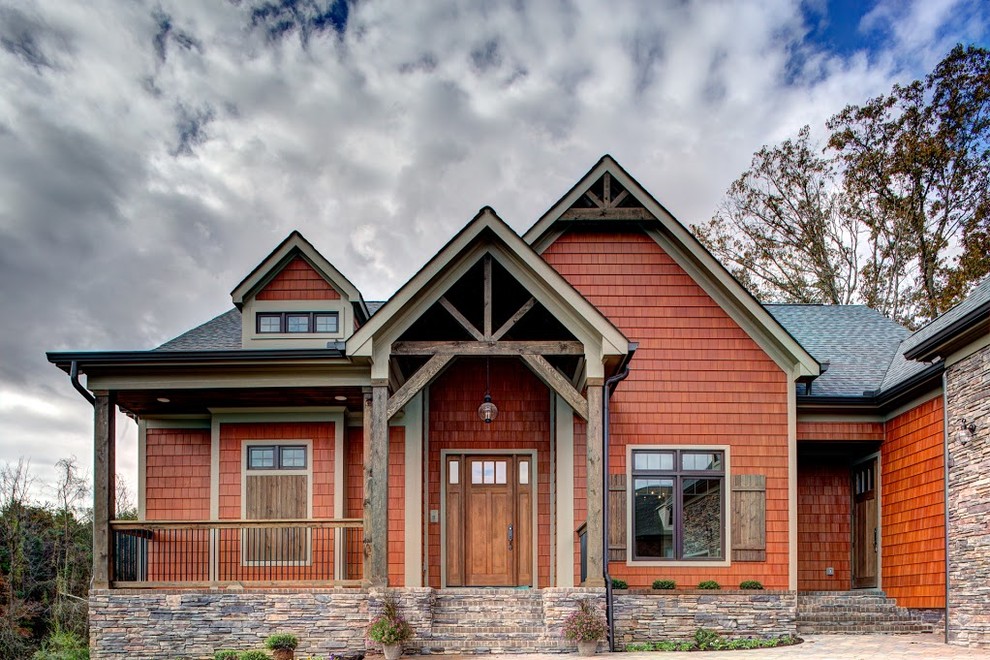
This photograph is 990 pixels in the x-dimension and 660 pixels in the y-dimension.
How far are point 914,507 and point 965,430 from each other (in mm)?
2125

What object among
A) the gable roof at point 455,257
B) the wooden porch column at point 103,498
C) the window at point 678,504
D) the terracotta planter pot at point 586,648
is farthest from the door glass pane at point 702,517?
the wooden porch column at point 103,498

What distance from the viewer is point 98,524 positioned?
12.0 m

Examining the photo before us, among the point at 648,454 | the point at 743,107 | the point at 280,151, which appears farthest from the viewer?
the point at 743,107

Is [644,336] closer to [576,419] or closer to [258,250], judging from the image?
[576,419]

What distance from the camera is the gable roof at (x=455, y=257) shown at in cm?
→ 1130

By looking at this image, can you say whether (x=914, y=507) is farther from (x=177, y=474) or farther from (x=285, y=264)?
(x=177, y=474)

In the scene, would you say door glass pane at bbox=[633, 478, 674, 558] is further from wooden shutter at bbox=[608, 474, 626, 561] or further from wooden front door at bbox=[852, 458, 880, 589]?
wooden front door at bbox=[852, 458, 880, 589]

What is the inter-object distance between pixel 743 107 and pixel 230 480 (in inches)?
548

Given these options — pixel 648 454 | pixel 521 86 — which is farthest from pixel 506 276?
pixel 521 86

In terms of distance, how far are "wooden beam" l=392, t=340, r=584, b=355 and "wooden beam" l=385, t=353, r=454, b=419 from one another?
0.14m

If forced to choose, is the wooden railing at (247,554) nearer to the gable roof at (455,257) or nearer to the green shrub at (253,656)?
the green shrub at (253,656)

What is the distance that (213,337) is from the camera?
15234 mm

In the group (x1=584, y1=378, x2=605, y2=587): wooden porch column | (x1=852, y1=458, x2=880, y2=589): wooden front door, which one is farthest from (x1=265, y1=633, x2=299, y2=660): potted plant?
(x1=852, y1=458, x2=880, y2=589): wooden front door

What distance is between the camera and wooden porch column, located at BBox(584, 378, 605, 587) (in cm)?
1110
